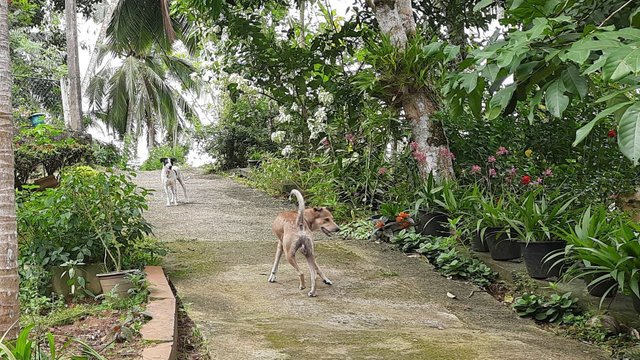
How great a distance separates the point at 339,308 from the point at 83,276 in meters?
1.98

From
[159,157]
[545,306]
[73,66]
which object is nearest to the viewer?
[545,306]

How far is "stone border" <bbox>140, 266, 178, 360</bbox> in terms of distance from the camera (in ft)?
10.5

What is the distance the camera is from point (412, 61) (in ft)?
24.5

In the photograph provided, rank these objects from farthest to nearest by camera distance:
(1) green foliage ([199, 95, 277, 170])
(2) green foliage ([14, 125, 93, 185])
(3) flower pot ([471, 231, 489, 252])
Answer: (1) green foliage ([199, 95, 277, 170])
(2) green foliage ([14, 125, 93, 185])
(3) flower pot ([471, 231, 489, 252])

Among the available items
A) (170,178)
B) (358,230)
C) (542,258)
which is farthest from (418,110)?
(170,178)

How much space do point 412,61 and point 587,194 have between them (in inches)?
99.7

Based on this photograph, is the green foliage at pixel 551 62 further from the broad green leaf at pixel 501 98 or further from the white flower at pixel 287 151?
the white flower at pixel 287 151

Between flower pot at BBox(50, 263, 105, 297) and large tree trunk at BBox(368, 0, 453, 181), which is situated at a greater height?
large tree trunk at BBox(368, 0, 453, 181)

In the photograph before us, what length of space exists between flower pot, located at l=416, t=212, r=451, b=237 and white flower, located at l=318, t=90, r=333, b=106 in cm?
295

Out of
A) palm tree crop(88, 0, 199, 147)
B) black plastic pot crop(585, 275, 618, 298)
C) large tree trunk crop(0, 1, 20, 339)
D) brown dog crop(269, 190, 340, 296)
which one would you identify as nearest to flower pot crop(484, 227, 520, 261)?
black plastic pot crop(585, 275, 618, 298)

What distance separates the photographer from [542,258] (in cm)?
529

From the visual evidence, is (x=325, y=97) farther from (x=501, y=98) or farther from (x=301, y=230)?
(x=501, y=98)

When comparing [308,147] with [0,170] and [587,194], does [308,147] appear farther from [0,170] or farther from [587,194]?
[0,170]

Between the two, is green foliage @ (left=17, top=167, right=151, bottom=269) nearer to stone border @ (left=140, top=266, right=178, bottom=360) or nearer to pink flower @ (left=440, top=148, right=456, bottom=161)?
stone border @ (left=140, top=266, right=178, bottom=360)
